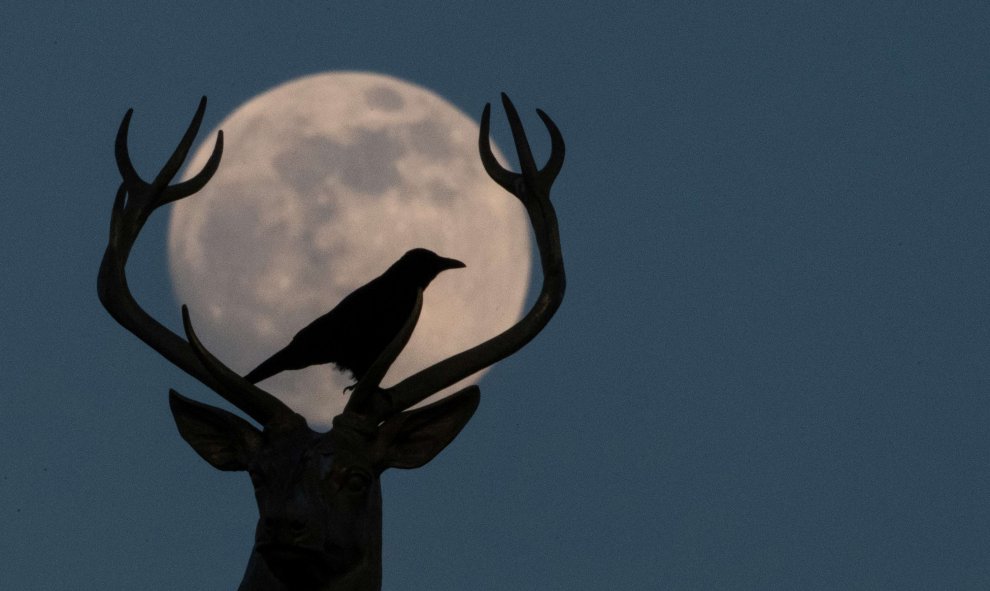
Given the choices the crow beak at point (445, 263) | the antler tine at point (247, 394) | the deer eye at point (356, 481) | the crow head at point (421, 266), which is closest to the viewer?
the deer eye at point (356, 481)

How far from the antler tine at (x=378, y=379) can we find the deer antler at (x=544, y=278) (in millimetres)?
10

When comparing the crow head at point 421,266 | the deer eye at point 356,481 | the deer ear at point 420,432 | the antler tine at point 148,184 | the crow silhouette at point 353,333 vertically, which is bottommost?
the deer eye at point 356,481

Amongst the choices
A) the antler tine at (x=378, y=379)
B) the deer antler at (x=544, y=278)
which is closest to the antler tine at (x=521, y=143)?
the deer antler at (x=544, y=278)

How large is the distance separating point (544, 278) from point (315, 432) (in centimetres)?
159

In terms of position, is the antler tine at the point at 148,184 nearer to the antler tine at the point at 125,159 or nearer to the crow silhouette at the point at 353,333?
the antler tine at the point at 125,159

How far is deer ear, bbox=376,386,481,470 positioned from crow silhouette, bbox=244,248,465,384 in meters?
0.54

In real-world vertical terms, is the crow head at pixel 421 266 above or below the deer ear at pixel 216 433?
above

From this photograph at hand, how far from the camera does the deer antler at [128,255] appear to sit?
12.8m

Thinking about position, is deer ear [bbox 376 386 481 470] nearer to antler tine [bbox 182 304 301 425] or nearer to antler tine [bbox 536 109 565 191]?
antler tine [bbox 182 304 301 425]

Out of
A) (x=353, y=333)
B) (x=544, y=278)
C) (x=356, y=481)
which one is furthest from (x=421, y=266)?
(x=356, y=481)

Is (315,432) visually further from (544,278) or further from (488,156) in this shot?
(488,156)

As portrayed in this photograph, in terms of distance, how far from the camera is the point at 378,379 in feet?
41.9

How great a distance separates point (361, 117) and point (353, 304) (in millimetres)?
4087

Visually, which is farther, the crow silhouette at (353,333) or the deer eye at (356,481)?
the crow silhouette at (353,333)
